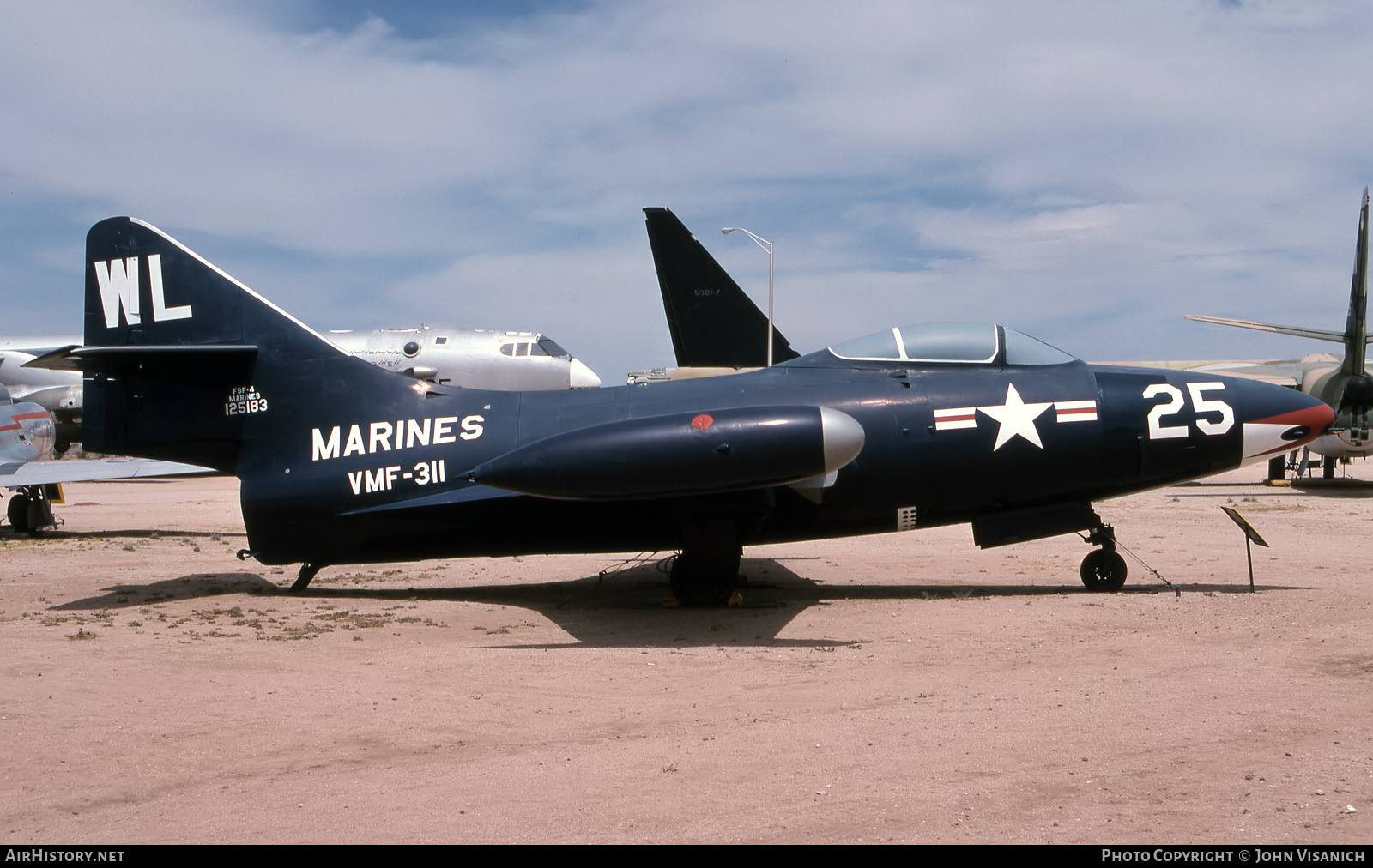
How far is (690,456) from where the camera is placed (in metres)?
A: 8.93

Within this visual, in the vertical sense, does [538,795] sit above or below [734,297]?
below

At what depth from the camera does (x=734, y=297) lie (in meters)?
28.4

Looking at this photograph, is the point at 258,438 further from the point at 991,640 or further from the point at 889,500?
the point at 991,640

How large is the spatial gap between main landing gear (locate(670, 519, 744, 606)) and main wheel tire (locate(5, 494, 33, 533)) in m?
13.5

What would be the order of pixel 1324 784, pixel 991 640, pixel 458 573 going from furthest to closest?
pixel 458 573
pixel 991 640
pixel 1324 784

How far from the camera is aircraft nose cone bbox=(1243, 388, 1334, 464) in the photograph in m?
10.7

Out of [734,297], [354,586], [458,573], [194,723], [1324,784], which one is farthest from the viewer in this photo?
[734,297]

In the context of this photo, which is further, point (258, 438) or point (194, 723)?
point (258, 438)

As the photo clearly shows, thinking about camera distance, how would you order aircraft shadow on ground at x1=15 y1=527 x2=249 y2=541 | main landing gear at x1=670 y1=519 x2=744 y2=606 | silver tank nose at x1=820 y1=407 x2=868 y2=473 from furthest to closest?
aircraft shadow on ground at x1=15 y1=527 x2=249 y2=541 → main landing gear at x1=670 y1=519 x2=744 y2=606 → silver tank nose at x1=820 y1=407 x2=868 y2=473

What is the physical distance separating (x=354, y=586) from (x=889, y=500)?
20.6ft

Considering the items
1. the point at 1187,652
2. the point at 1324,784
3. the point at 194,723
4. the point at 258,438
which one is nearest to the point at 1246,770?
the point at 1324,784

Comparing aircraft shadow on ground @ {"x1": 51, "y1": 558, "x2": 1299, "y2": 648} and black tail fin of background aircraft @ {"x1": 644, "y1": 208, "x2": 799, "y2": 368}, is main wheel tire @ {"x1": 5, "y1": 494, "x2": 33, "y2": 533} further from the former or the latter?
black tail fin of background aircraft @ {"x1": 644, "y1": 208, "x2": 799, "y2": 368}

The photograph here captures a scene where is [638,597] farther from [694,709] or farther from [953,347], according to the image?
[694,709]

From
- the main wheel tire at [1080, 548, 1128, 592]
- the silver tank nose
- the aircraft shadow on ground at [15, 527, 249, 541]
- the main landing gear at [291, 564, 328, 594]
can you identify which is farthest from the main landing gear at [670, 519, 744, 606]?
the aircraft shadow on ground at [15, 527, 249, 541]
